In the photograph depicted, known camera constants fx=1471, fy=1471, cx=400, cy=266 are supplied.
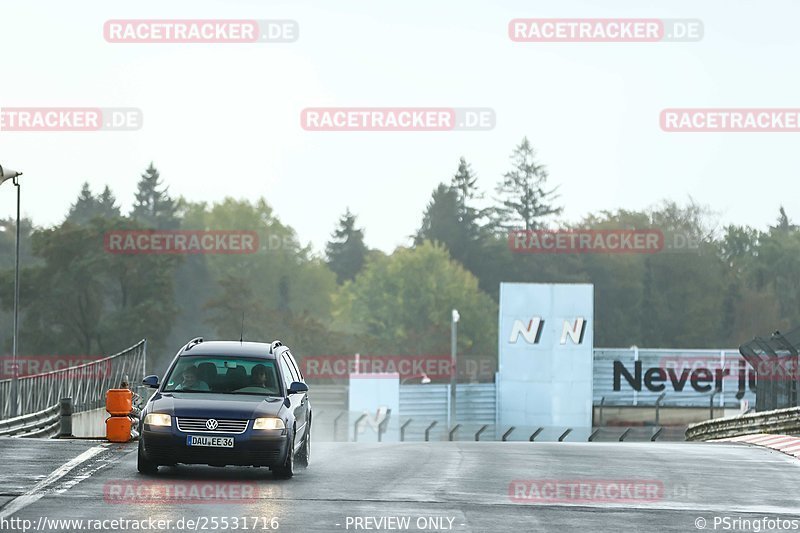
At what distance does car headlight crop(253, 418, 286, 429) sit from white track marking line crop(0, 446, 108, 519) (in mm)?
2224

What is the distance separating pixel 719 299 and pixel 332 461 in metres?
113

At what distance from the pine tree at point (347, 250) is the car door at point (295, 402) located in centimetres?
15886

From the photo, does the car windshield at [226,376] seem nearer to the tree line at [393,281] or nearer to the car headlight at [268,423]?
the car headlight at [268,423]

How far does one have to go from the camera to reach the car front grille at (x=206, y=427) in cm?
1581

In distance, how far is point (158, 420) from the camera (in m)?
15.9

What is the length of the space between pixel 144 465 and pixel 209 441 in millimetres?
998

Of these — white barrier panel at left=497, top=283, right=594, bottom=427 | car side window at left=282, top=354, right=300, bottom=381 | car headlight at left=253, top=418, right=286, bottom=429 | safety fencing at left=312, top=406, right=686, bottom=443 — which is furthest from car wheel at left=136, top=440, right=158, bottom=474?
white barrier panel at left=497, top=283, right=594, bottom=427

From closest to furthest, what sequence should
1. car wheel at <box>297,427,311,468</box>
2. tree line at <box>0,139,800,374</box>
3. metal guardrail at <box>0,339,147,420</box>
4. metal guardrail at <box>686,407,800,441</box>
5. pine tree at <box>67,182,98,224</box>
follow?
car wheel at <box>297,427,311,468</box>, metal guardrail at <box>686,407,800,441</box>, metal guardrail at <box>0,339,147,420</box>, tree line at <box>0,139,800,374</box>, pine tree at <box>67,182,98,224</box>

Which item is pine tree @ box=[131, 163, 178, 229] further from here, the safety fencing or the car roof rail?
the car roof rail

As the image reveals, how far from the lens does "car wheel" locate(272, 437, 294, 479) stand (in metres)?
16.4

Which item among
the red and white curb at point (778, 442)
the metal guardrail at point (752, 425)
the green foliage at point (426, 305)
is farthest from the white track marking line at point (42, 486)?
the green foliage at point (426, 305)

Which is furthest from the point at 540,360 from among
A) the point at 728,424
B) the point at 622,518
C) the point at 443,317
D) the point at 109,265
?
the point at 622,518

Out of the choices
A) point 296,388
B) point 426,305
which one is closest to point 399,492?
point 296,388

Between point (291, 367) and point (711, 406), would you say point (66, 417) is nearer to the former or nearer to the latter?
point (291, 367)
